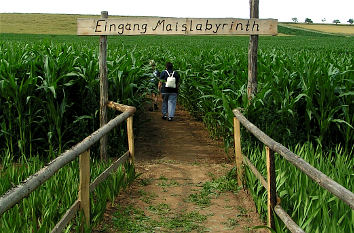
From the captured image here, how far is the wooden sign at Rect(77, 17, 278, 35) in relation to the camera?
241 inches

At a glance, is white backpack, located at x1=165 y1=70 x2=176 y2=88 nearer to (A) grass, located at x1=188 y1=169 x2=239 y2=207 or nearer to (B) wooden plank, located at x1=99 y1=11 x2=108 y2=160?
(B) wooden plank, located at x1=99 y1=11 x2=108 y2=160

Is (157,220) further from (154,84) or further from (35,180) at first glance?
(154,84)

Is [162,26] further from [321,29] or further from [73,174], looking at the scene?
[321,29]

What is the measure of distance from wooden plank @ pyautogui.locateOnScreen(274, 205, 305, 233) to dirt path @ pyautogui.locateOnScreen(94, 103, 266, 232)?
66 cm

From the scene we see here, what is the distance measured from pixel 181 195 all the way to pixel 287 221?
7.39ft

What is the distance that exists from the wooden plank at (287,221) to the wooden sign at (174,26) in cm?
280

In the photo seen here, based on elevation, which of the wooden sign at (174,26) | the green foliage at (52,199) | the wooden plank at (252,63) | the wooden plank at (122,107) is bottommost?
the green foliage at (52,199)

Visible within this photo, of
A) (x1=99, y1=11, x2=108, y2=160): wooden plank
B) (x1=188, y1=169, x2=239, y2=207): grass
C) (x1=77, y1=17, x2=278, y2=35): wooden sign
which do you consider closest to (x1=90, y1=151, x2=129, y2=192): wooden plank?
(x1=99, y1=11, x2=108, y2=160): wooden plank

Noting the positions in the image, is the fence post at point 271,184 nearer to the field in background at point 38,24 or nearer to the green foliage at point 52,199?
the green foliage at point 52,199

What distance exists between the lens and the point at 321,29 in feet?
333

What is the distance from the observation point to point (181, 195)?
5.77 m

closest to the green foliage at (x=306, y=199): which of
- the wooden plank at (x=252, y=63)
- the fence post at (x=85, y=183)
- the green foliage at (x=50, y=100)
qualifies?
the wooden plank at (x=252, y=63)

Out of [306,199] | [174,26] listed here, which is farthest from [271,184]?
[174,26]

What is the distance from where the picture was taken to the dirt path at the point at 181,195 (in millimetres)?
4789
